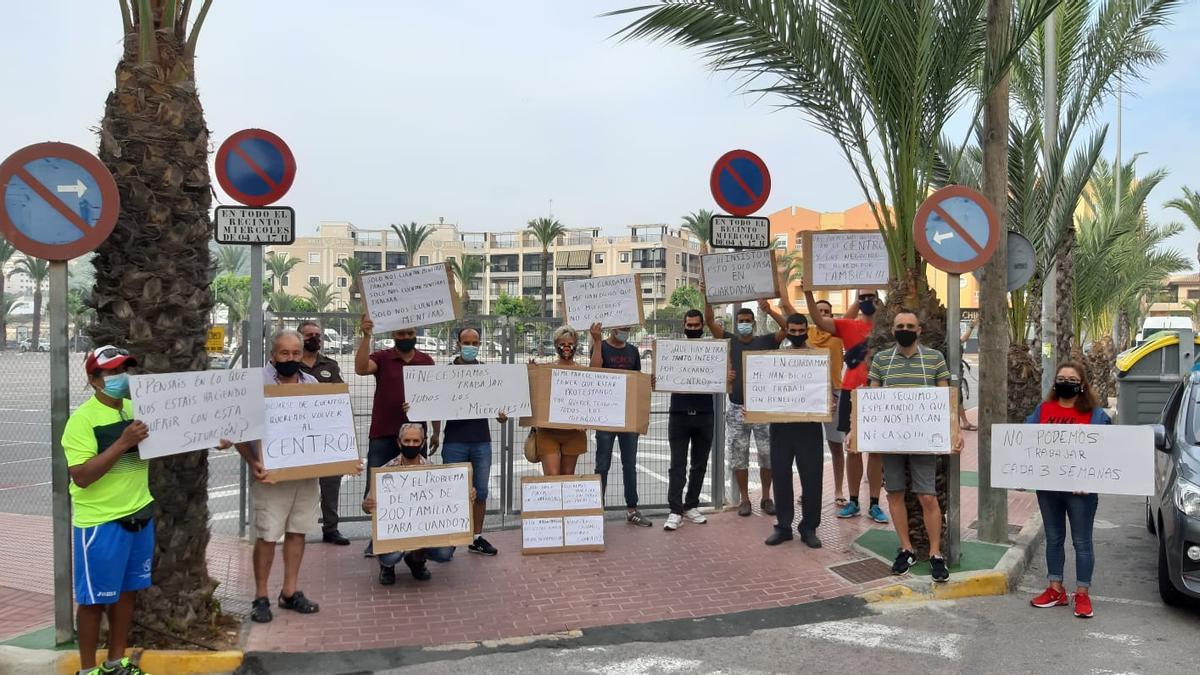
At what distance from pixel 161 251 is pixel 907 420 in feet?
17.1

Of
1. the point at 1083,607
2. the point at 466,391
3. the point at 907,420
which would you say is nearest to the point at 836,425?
the point at 907,420

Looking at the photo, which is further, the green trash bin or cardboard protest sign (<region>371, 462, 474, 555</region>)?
the green trash bin

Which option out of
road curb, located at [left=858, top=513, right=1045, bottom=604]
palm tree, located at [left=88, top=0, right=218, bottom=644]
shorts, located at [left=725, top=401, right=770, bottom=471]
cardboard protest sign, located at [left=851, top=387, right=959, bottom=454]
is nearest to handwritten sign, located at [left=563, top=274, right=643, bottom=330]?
shorts, located at [left=725, top=401, right=770, bottom=471]

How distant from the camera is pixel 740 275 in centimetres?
809

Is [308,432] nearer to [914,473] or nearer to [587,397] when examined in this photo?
[587,397]

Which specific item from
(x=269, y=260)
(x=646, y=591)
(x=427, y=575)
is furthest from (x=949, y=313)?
(x=269, y=260)

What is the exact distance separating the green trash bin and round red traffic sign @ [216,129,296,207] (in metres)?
13.4

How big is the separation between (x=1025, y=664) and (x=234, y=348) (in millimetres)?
6899

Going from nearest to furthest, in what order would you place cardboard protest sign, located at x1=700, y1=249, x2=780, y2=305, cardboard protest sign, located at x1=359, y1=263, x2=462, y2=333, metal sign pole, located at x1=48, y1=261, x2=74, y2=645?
metal sign pole, located at x1=48, y1=261, x2=74, y2=645, cardboard protest sign, located at x1=359, y1=263, x2=462, y2=333, cardboard protest sign, located at x1=700, y1=249, x2=780, y2=305

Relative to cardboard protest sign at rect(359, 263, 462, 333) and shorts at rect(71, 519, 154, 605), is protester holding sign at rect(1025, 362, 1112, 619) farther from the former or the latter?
shorts at rect(71, 519, 154, 605)

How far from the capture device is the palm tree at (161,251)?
486 cm

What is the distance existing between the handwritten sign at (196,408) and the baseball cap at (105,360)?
0.12 metres

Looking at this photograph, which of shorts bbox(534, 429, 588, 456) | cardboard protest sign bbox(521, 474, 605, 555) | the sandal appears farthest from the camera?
shorts bbox(534, 429, 588, 456)

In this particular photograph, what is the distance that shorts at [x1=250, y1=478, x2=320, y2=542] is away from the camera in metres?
5.50
